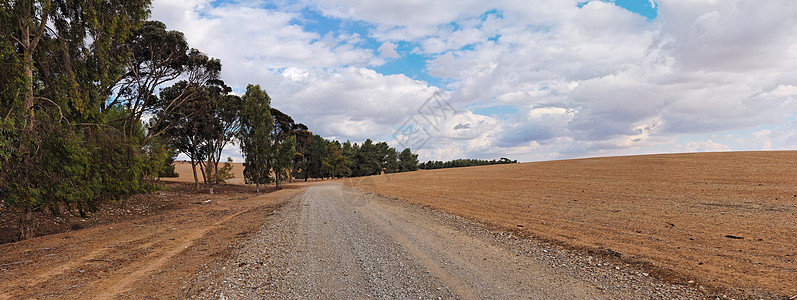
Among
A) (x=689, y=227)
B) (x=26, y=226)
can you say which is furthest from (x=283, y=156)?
(x=689, y=227)

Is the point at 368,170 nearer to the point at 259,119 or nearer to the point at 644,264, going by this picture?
the point at 259,119

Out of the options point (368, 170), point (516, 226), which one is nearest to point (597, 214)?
point (516, 226)

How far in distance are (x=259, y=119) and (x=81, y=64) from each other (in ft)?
79.2

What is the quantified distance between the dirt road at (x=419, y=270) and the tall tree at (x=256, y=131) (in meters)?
28.1

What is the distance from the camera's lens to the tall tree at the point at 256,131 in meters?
35.2

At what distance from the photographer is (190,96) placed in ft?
87.8

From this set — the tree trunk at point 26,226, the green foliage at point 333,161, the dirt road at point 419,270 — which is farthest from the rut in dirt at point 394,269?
the green foliage at point 333,161

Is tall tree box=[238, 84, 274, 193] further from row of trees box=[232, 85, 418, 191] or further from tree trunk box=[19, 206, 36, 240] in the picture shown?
tree trunk box=[19, 206, 36, 240]

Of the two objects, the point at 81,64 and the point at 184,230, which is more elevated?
the point at 81,64

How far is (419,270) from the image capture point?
643cm

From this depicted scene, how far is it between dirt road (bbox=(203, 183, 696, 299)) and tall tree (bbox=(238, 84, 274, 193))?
Result: 2807 cm

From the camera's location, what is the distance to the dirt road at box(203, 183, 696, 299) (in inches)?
209

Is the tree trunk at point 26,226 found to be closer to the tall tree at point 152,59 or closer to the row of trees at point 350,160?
the tall tree at point 152,59

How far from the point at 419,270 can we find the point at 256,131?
33105 mm
